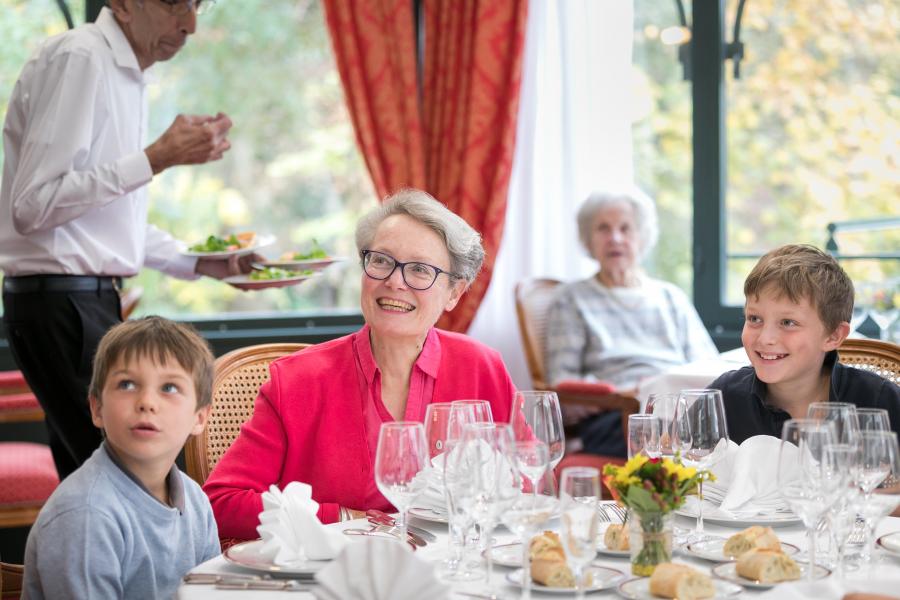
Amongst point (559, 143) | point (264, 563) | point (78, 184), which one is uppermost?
point (559, 143)

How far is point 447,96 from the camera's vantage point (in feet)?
15.5

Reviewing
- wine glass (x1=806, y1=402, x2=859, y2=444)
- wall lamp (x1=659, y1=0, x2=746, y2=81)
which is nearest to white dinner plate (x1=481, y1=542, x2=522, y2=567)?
wine glass (x1=806, y1=402, x2=859, y2=444)

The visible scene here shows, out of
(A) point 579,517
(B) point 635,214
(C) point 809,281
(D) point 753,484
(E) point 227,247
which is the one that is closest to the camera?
(A) point 579,517

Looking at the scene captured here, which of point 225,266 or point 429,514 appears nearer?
point 429,514

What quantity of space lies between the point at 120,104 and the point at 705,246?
2.64m

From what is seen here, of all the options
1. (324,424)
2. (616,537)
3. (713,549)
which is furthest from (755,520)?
(324,424)

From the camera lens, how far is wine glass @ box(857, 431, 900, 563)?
4.96ft

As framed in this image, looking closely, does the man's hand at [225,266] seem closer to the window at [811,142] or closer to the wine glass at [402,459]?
the wine glass at [402,459]

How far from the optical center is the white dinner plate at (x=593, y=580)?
146cm

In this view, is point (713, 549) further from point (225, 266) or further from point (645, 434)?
point (225, 266)

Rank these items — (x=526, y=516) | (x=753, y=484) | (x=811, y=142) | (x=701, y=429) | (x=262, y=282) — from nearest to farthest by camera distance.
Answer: (x=526, y=516) < (x=701, y=429) < (x=753, y=484) < (x=262, y=282) < (x=811, y=142)

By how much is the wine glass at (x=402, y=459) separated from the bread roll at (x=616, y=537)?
30cm

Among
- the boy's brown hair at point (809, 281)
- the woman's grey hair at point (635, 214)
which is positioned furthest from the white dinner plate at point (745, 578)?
the woman's grey hair at point (635, 214)

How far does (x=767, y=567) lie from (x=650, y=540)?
159 mm
